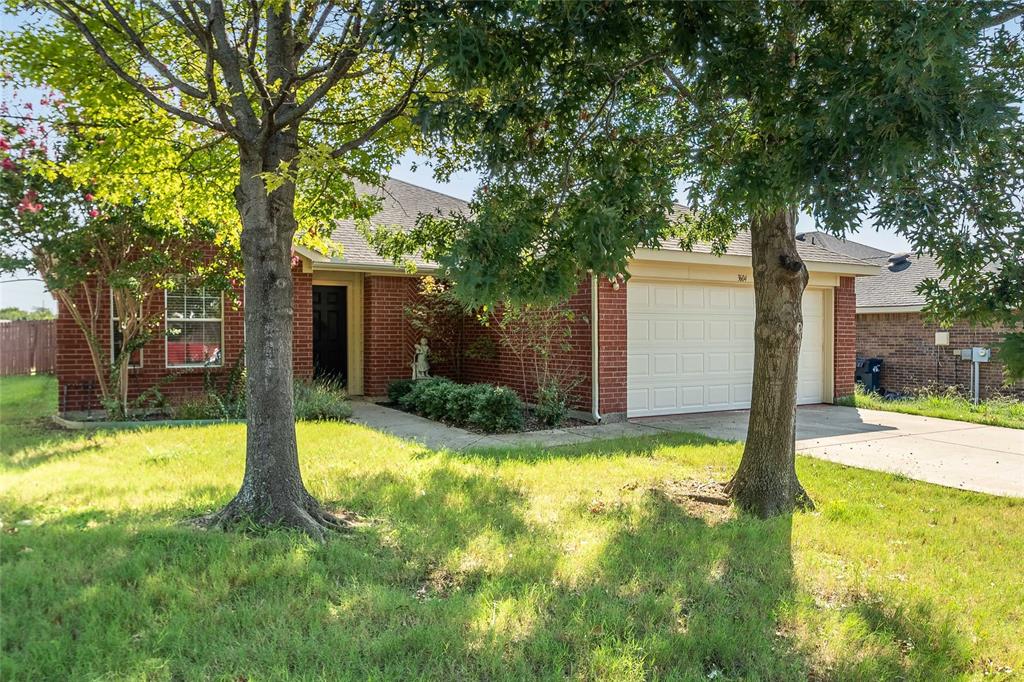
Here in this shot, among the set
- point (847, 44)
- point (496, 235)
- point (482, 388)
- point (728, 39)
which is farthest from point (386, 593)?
point (482, 388)

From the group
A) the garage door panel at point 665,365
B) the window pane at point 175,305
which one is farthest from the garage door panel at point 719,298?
the window pane at point 175,305

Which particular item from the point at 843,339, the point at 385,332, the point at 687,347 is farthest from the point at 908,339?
the point at 385,332

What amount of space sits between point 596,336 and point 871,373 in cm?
1077

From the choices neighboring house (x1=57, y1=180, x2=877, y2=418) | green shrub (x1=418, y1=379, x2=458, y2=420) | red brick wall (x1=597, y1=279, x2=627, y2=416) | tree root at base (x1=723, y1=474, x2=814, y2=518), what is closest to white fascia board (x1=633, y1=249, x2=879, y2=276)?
neighboring house (x1=57, y1=180, x2=877, y2=418)

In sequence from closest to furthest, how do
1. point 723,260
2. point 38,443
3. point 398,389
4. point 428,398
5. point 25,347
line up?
1. point 38,443
2. point 428,398
3. point 723,260
4. point 398,389
5. point 25,347

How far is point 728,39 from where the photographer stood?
3445 mm

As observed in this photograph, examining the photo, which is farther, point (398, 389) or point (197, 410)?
point (398, 389)

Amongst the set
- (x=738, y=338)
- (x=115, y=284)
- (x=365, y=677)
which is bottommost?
(x=365, y=677)

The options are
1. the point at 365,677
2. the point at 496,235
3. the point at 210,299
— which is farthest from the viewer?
the point at 210,299

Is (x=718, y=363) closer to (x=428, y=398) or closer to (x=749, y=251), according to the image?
(x=749, y=251)

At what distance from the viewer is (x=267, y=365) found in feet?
15.7

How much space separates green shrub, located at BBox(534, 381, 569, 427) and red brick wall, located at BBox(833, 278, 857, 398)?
248 inches

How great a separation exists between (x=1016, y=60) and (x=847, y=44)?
1.19m

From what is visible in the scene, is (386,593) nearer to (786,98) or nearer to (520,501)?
(520,501)
